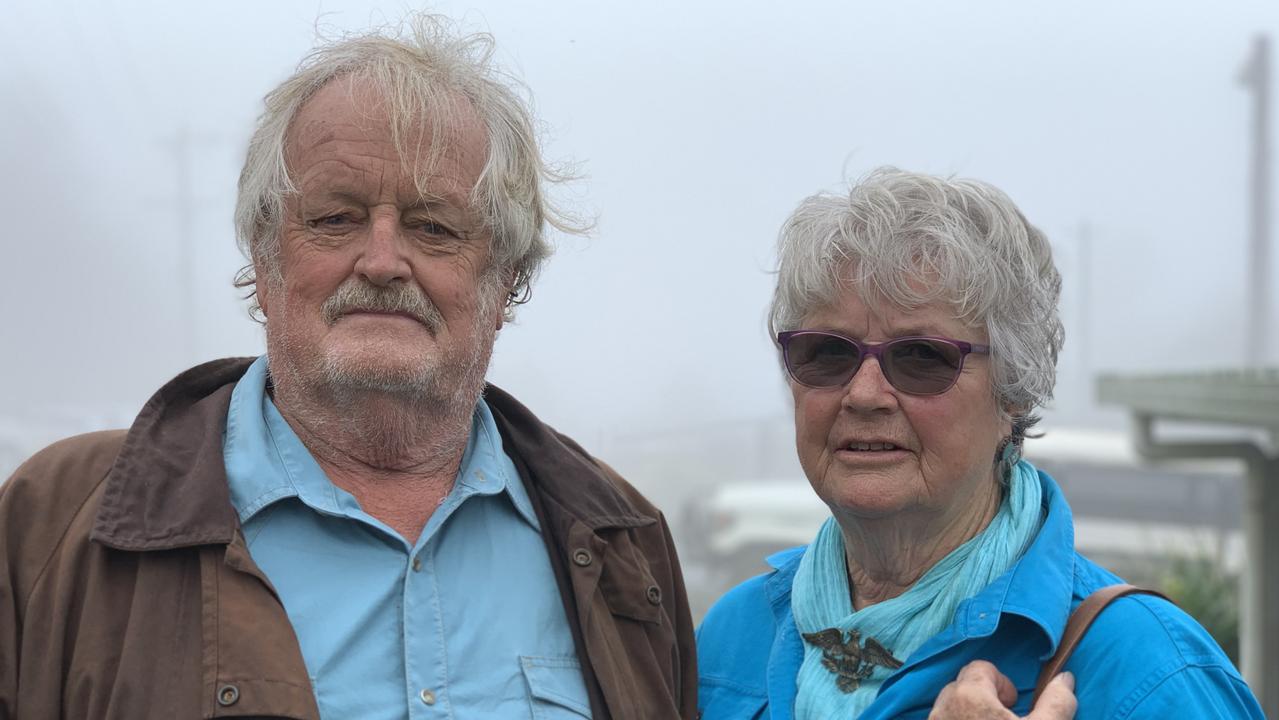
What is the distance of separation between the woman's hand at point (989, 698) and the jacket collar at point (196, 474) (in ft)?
2.34

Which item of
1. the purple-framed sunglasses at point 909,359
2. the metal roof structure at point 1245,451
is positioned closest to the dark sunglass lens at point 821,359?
the purple-framed sunglasses at point 909,359

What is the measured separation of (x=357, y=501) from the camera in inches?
84.7

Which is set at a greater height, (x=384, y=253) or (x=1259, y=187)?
(x=1259, y=187)

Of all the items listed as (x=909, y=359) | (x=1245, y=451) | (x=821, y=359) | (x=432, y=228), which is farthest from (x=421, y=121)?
(x=1245, y=451)

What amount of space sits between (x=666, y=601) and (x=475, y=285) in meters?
0.75

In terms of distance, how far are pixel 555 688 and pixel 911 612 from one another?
625mm

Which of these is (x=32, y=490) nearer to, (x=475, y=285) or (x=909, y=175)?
(x=475, y=285)

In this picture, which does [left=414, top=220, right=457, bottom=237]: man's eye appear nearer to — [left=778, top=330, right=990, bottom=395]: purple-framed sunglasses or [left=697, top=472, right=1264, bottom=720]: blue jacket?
[left=778, top=330, right=990, bottom=395]: purple-framed sunglasses

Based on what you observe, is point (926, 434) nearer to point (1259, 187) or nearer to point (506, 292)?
point (506, 292)

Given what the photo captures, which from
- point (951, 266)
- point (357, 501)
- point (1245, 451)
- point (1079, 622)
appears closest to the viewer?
point (1079, 622)

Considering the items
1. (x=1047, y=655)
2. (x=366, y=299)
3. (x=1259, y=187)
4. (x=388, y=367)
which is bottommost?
(x=1047, y=655)

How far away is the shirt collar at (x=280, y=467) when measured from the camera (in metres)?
2.04

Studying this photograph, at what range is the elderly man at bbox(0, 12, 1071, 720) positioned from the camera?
1.81 meters

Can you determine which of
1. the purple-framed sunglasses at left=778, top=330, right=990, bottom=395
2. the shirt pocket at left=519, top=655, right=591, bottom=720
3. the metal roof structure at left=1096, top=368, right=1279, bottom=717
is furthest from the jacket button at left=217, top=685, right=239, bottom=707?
the metal roof structure at left=1096, top=368, right=1279, bottom=717
